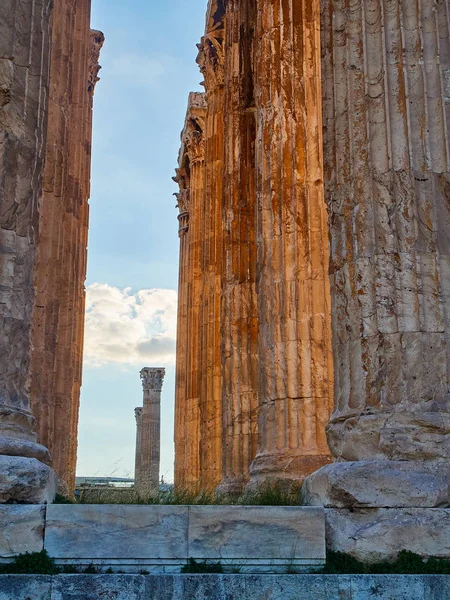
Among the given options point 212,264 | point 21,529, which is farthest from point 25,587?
point 212,264

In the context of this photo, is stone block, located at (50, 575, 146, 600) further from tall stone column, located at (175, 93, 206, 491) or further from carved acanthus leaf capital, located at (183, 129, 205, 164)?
carved acanthus leaf capital, located at (183, 129, 205, 164)

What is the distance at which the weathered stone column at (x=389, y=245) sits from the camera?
8.50 metres

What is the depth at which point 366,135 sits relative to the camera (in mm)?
9562

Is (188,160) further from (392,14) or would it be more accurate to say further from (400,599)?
(400,599)

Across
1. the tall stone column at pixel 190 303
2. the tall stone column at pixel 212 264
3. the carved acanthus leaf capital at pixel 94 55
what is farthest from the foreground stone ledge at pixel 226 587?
the carved acanthus leaf capital at pixel 94 55

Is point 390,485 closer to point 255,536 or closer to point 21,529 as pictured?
point 255,536

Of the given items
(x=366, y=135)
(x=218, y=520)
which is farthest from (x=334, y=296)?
(x=218, y=520)

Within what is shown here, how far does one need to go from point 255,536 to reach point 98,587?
1.54 metres

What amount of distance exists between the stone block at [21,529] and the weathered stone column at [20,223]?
286 millimetres

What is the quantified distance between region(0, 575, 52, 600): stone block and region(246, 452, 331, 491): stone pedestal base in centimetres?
660

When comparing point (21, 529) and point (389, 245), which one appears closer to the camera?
point (21, 529)

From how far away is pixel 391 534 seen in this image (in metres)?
8.11

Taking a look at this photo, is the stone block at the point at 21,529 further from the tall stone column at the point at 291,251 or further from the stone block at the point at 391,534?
the tall stone column at the point at 291,251

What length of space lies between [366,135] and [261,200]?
626 cm
